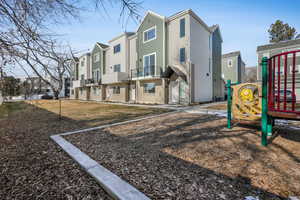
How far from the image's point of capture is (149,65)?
54.0 ft

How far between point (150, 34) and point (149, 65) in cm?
359

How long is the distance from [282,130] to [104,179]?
19.1 ft

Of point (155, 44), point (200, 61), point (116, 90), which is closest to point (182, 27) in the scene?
point (155, 44)

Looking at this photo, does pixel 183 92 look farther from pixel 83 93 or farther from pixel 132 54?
pixel 83 93

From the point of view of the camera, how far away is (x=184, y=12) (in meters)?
13.3

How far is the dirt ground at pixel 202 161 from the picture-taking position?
206cm

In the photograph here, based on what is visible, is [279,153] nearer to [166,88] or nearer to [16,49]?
[16,49]

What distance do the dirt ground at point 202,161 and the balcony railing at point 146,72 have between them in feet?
36.4

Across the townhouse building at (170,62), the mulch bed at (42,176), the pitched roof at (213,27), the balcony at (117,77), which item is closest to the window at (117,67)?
the townhouse building at (170,62)

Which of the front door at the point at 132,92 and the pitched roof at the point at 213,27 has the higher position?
the pitched roof at the point at 213,27

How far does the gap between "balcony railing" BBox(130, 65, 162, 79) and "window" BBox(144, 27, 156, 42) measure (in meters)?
3.40

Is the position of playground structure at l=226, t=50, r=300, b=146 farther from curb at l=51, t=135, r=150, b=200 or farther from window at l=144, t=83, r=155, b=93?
window at l=144, t=83, r=155, b=93

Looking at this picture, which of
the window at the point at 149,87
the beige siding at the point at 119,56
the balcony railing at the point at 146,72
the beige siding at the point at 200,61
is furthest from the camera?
the beige siding at the point at 119,56

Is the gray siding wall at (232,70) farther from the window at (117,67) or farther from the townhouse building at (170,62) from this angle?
the window at (117,67)
